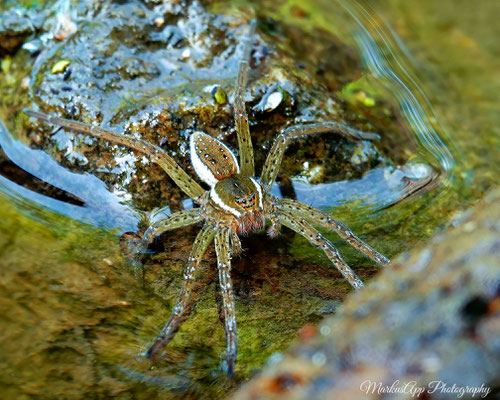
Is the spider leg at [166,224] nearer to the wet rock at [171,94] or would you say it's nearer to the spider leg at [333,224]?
the wet rock at [171,94]

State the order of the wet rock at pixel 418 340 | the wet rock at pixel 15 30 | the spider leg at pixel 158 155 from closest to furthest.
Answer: the wet rock at pixel 418 340 < the spider leg at pixel 158 155 < the wet rock at pixel 15 30

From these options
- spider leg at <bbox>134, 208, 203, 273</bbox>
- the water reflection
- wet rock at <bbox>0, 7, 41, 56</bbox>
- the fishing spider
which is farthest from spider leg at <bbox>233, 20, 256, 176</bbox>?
wet rock at <bbox>0, 7, 41, 56</bbox>

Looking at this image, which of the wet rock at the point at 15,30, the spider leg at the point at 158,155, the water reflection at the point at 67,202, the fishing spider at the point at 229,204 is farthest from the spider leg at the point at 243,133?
the wet rock at the point at 15,30

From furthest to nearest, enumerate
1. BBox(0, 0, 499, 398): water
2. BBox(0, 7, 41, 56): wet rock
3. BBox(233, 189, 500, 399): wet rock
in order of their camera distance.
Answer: BBox(0, 7, 41, 56): wet rock
BBox(0, 0, 499, 398): water
BBox(233, 189, 500, 399): wet rock

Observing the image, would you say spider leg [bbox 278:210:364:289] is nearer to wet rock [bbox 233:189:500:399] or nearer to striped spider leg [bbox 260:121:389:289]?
striped spider leg [bbox 260:121:389:289]

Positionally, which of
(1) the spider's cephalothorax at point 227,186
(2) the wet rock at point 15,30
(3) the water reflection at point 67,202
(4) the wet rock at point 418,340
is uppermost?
(4) the wet rock at point 418,340

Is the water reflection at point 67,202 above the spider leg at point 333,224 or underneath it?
underneath

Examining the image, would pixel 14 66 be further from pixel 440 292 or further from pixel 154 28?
pixel 440 292
